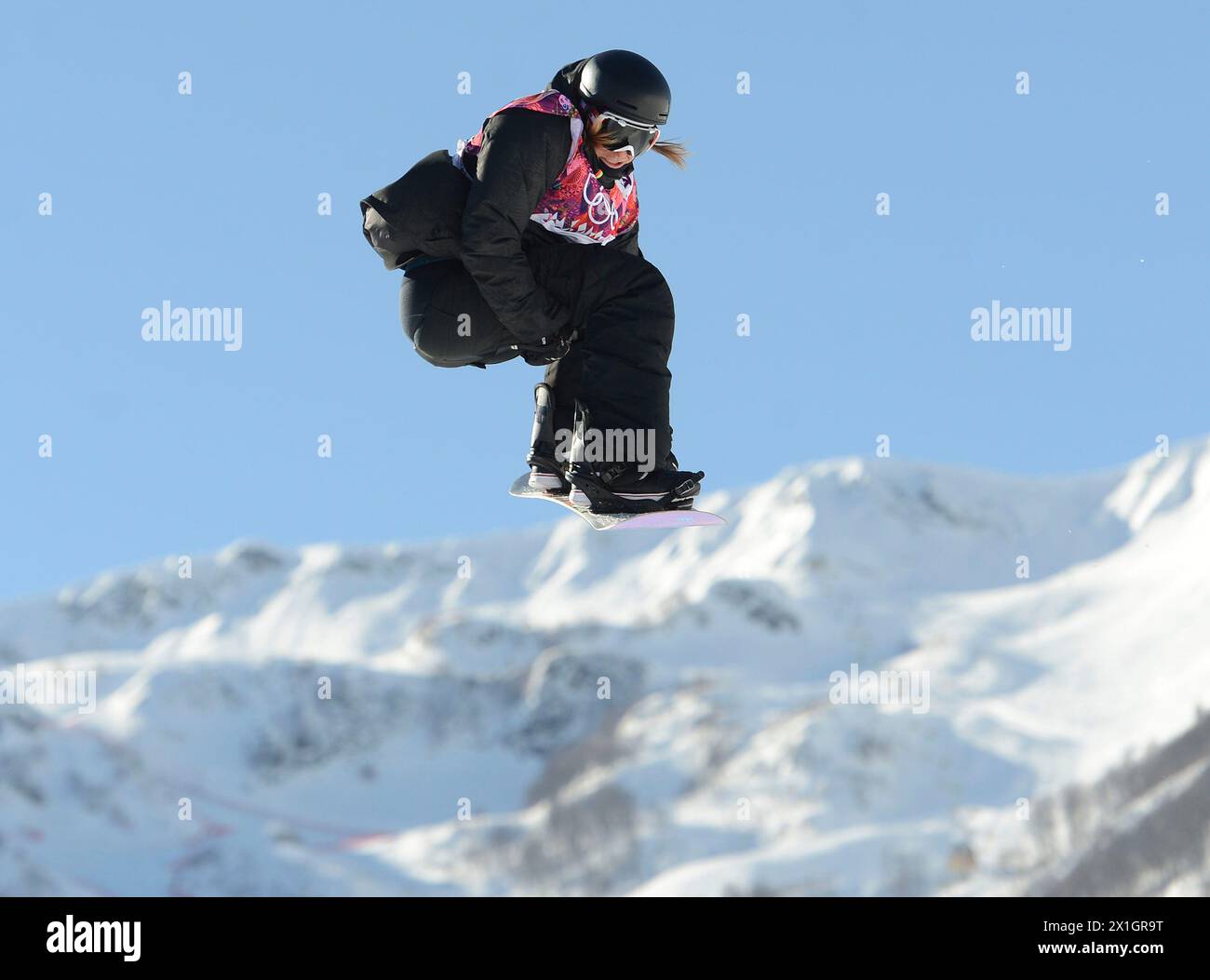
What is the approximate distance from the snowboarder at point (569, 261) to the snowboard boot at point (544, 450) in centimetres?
49

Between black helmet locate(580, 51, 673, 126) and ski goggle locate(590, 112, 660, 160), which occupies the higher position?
black helmet locate(580, 51, 673, 126)

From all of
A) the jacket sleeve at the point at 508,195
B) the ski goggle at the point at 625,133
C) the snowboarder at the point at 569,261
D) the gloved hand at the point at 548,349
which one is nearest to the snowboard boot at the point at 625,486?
the snowboarder at the point at 569,261

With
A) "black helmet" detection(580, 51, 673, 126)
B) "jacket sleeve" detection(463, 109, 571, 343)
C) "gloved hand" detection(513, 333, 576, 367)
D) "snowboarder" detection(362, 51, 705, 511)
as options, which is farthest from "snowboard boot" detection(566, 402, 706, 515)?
"black helmet" detection(580, 51, 673, 126)

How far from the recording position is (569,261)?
1459 cm

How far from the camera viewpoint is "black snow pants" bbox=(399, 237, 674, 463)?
14.6 meters

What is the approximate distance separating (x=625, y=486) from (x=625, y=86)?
120 inches

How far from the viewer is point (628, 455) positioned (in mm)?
14758

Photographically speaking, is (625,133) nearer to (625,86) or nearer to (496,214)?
(625,86)

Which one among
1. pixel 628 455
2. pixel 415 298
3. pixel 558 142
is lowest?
pixel 628 455

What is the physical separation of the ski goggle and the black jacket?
29cm

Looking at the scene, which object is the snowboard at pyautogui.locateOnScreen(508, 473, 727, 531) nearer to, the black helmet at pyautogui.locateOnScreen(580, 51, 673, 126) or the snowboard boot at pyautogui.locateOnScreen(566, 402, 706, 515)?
the snowboard boot at pyautogui.locateOnScreen(566, 402, 706, 515)
